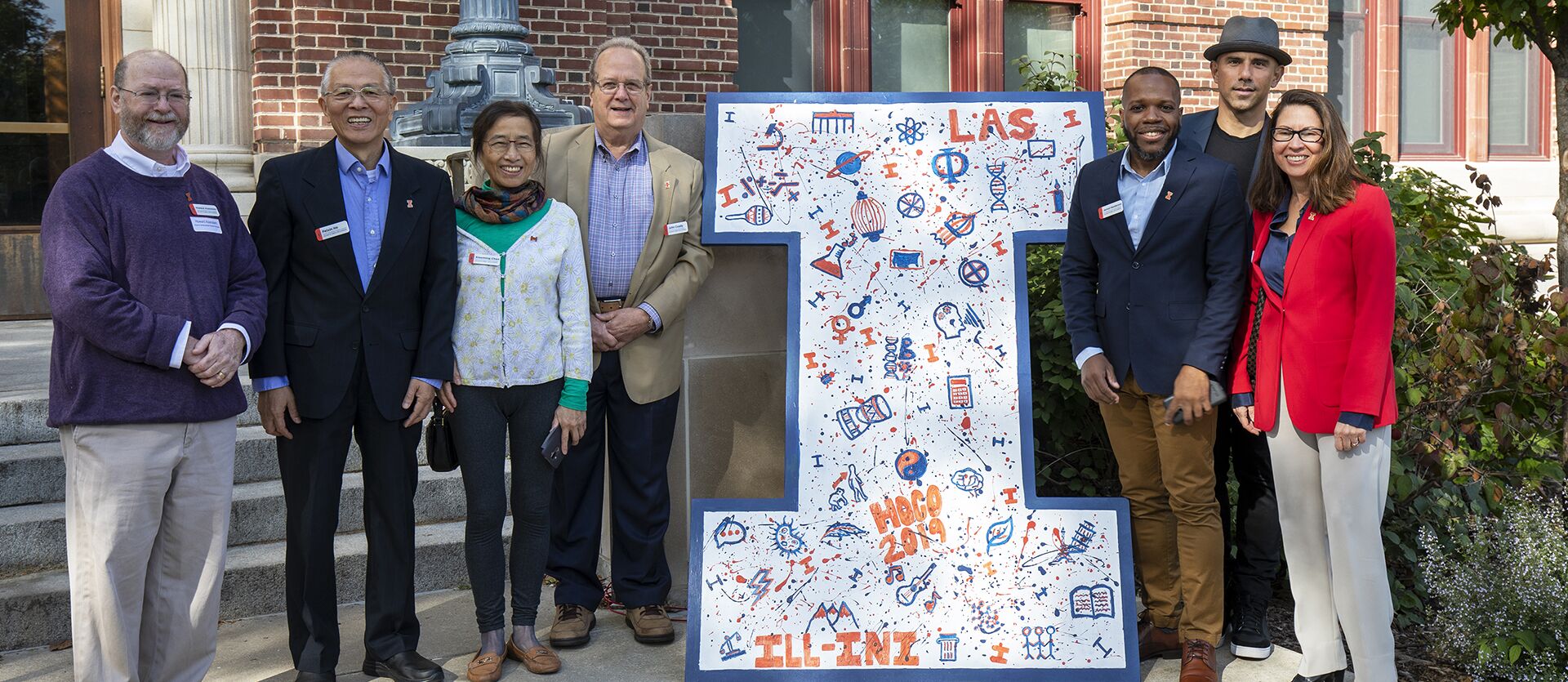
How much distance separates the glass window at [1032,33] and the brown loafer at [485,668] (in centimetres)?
810

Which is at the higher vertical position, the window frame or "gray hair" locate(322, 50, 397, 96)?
the window frame

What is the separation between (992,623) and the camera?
153 inches

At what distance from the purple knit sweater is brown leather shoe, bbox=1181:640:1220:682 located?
9.29 ft

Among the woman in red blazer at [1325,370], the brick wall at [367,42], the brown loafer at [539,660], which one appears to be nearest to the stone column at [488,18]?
the brick wall at [367,42]

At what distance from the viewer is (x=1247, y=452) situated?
4195 mm

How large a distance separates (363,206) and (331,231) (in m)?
0.14

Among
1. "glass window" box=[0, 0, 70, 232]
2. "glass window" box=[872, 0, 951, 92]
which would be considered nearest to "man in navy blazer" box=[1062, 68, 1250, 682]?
"glass window" box=[872, 0, 951, 92]

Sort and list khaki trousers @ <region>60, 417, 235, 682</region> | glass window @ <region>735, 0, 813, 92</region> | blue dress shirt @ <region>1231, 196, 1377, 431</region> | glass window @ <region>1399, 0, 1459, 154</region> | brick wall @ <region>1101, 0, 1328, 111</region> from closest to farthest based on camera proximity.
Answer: khaki trousers @ <region>60, 417, 235, 682</region> < blue dress shirt @ <region>1231, 196, 1377, 431</region> < glass window @ <region>735, 0, 813, 92</region> < brick wall @ <region>1101, 0, 1328, 111</region> < glass window @ <region>1399, 0, 1459, 154</region>

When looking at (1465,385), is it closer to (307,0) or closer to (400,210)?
(400,210)

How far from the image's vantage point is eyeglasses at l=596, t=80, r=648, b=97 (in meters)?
4.14

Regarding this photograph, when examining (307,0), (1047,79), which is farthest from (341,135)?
(1047,79)

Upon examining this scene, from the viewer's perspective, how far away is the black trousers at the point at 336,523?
12.5 feet

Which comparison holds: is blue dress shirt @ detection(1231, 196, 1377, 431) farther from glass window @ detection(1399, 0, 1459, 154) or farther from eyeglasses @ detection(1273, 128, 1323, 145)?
glass window @ detection(1399, 0, 1459, 154)

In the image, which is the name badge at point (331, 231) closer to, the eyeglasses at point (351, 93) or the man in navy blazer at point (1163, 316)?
the eyeglasses at point (351, 93)
